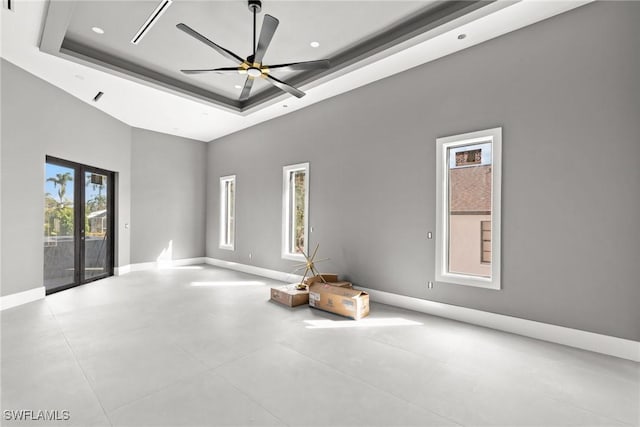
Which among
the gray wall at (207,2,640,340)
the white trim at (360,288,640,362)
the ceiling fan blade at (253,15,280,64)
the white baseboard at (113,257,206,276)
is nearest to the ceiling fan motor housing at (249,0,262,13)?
the ceiling fan blade at (253,15,280,64)

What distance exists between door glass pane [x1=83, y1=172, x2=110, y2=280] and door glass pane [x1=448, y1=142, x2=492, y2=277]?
687 centimetres

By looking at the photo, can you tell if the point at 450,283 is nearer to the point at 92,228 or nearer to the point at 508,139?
the point at 508,139

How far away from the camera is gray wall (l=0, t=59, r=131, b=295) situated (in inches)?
175

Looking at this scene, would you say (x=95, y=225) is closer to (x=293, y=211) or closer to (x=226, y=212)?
(x=226, y=212)

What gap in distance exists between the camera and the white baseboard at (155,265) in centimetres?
719

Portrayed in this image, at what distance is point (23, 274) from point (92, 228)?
1.92 meters

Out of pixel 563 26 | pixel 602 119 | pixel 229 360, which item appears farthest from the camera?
pixel 563 26

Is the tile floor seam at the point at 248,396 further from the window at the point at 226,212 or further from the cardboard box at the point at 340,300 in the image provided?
the window at the point at 226,212

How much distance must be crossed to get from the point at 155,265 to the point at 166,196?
1.83 m

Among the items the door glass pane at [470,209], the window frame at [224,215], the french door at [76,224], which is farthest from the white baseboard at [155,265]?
the door glass pane at [470,209]

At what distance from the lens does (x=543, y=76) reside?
11.4 feet

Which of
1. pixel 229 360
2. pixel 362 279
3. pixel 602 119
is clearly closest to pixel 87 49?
pixel 229 360

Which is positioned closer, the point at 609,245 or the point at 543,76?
the point at 609,245

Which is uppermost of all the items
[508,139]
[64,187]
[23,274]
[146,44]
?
[146,44]
